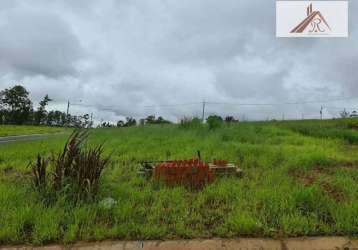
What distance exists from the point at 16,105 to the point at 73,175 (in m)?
64.5

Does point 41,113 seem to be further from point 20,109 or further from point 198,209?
point 198,209

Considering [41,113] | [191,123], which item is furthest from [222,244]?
[41,113]

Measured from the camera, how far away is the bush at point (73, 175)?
3048 mm

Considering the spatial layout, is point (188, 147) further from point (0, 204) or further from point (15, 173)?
point (0, 204)

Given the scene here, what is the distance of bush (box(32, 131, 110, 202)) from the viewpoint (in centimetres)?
305

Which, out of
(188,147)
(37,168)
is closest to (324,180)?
(188,147)

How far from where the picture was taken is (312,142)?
7.28 metres

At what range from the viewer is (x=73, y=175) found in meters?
3.16

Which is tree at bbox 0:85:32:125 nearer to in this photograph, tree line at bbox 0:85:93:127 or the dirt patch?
tree line at bbox 0:85:93:127

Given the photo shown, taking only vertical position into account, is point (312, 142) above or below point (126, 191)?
above

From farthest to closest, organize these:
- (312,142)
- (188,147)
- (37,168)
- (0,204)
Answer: (312,142) → (188,147) → (37,168) → (0,204)

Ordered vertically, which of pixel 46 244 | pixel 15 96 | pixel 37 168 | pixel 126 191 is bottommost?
pixel 46 244

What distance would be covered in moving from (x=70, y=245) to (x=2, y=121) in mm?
58569

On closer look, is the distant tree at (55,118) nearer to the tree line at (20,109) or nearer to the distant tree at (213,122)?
the tree line at (20,109)
